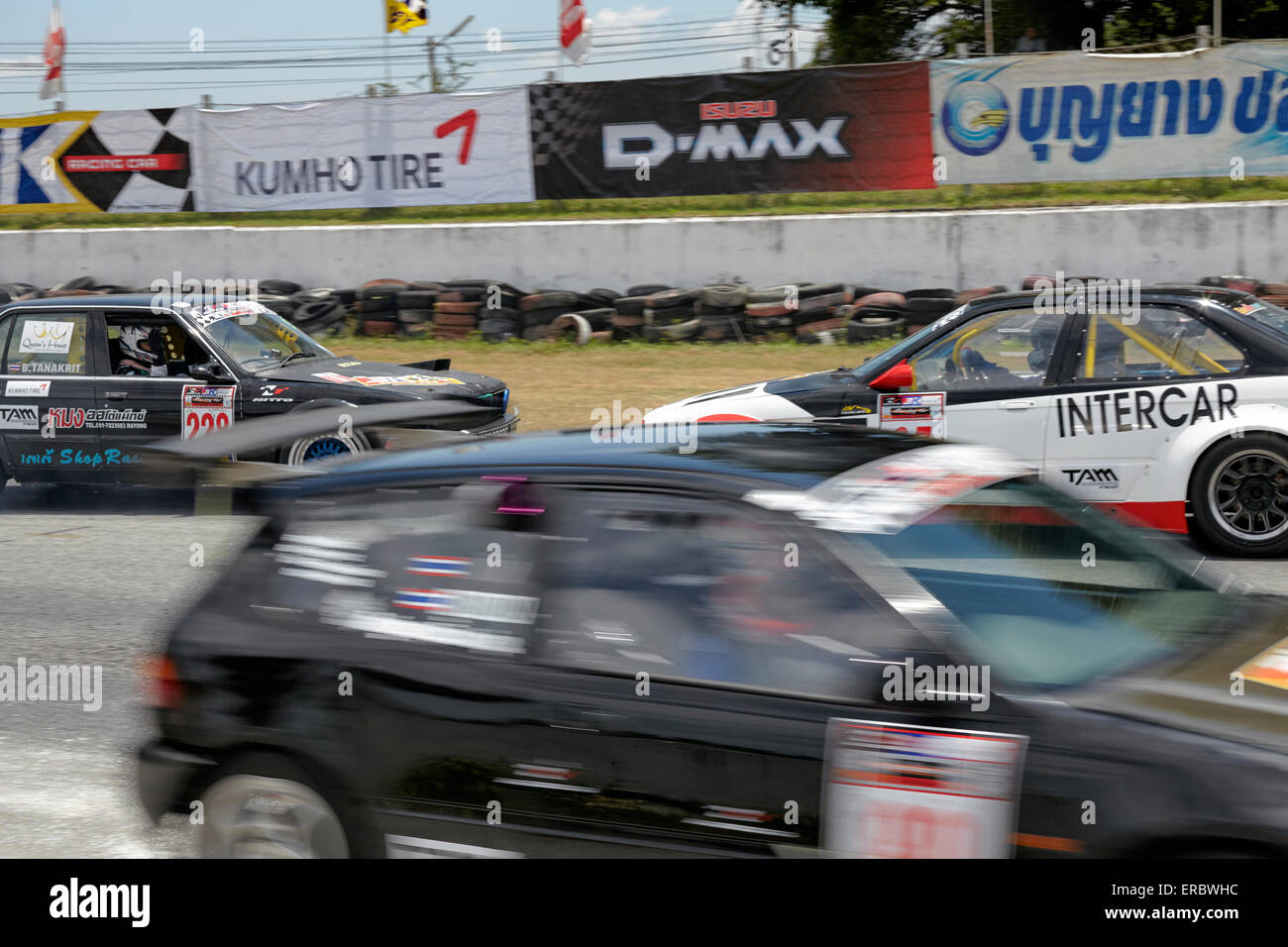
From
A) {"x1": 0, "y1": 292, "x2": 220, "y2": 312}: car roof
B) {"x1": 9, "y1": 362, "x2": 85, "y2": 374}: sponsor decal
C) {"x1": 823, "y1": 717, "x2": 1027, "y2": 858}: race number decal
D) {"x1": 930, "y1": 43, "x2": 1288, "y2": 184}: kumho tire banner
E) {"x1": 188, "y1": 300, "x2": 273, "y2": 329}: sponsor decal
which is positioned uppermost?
{"x1": 930, "y1": 43, "x2": 1288, "y2": 184}: kumho tire banner

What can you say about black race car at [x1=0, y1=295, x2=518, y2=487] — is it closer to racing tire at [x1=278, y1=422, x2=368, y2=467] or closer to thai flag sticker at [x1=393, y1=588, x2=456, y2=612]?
racing tire at [x1=278, y1=422, x2=368, y2=467]

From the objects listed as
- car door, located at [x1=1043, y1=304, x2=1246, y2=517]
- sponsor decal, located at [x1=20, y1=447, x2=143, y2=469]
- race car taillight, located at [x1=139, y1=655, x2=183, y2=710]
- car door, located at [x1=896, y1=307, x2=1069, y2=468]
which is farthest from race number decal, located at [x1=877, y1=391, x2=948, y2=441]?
sponsor decal, located at [x1=20, y1=447, x2=143, y2=469]

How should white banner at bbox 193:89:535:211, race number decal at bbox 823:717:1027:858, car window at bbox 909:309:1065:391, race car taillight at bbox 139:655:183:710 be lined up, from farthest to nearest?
white banner at bbox 193:89:535:211 < car window at bbox 909:309:1065:391 < race car taillight at bbox 139:655:183:710 < race number decal at bbox 823:717:1027:858

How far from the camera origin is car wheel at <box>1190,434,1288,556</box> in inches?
287

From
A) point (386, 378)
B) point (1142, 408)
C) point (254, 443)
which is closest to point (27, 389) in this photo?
point (386, 378)

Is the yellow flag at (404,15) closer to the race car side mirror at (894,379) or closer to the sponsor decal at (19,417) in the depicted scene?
the sponsor decal at (19,417)

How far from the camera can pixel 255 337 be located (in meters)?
10.3

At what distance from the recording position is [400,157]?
18516 millimetres

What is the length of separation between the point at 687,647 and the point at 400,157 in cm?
1656

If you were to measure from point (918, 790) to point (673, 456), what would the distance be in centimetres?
113

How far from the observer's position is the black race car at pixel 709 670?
2822 millimetres

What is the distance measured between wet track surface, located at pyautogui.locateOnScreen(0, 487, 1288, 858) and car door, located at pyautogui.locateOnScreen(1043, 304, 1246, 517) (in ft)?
2.62

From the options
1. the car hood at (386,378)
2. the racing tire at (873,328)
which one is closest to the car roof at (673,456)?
the car hood at (386,378)

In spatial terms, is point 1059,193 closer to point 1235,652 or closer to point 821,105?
point 821,105
